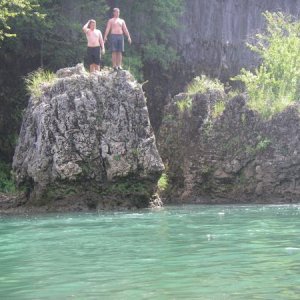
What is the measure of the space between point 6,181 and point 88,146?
507cm

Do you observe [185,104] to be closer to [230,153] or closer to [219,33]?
[230,153]

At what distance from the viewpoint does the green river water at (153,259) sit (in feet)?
19.0

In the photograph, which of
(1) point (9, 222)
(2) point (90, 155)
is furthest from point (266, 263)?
(2) point (90, 155)

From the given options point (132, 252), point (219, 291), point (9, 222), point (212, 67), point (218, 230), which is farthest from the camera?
point (212, 67)

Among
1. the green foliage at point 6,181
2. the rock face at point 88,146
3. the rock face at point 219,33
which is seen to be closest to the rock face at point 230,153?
the rock face at point 88,146

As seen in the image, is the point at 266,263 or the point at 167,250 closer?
the point at 266,263

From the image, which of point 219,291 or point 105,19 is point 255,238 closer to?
point 219,291

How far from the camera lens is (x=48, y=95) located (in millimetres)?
16562

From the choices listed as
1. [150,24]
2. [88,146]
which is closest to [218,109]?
[88,146]

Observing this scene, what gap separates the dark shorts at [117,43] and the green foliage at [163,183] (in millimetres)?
3678

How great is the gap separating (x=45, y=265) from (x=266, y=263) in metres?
2.37

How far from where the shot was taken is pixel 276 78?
21359mm

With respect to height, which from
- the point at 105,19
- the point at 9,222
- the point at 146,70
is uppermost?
the point at 105,19

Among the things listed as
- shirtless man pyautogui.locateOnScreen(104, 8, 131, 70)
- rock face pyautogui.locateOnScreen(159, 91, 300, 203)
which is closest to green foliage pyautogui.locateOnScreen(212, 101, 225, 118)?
rock face pyautogui.locateOnScreen(159, 91, 300, 203)
